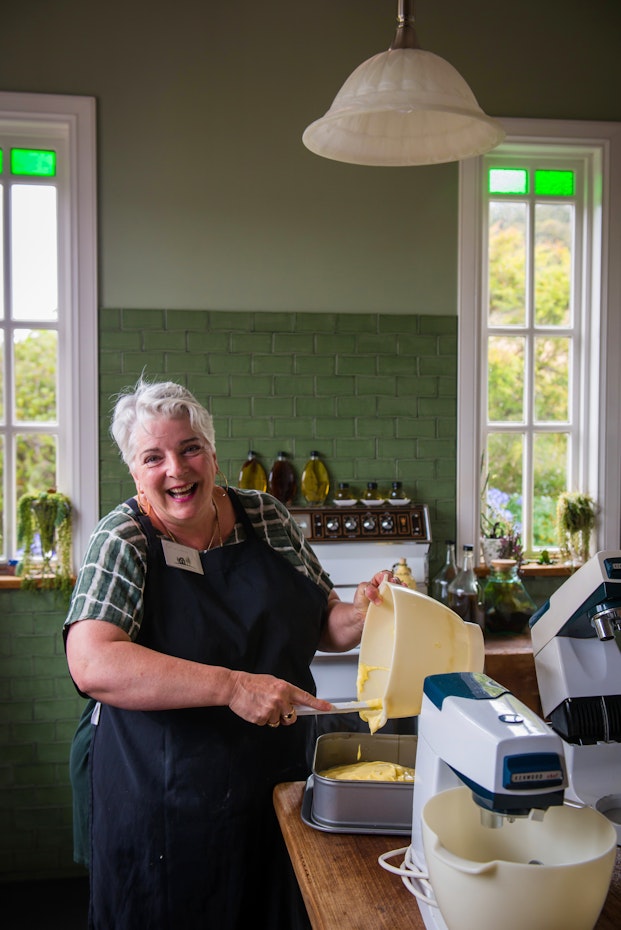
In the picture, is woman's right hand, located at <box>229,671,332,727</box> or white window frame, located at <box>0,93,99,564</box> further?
white window frame, located at <box>0,93,99,564</box>

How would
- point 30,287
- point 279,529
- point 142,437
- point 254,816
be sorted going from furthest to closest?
1. point 30,287
2. point 279,529
3. point 142,437
4. point 254,816

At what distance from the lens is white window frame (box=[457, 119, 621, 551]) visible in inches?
144

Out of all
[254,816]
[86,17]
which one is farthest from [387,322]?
[254,816]

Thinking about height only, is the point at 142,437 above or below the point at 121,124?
below

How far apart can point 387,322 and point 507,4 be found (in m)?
1.48

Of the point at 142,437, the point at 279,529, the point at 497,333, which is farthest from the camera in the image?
the point at 497,333

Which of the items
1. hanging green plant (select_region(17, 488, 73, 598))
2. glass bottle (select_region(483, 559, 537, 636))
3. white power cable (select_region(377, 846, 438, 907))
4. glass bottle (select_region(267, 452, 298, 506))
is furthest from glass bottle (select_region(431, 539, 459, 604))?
white power cable (select_region(377, 846, 438, 907))

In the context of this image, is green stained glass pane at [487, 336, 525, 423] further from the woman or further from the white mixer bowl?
the white mixer bowl

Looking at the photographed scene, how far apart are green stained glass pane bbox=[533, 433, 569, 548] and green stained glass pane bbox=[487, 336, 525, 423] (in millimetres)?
195

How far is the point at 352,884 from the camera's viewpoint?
1.32 m

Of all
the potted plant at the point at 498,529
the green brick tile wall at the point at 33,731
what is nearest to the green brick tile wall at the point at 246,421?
the green brick tile wall at the point at 33,731

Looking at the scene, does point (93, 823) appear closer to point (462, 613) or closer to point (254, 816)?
point (254, 816)

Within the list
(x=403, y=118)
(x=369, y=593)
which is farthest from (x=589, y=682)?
(x=403, y=118)

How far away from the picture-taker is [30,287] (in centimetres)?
355
